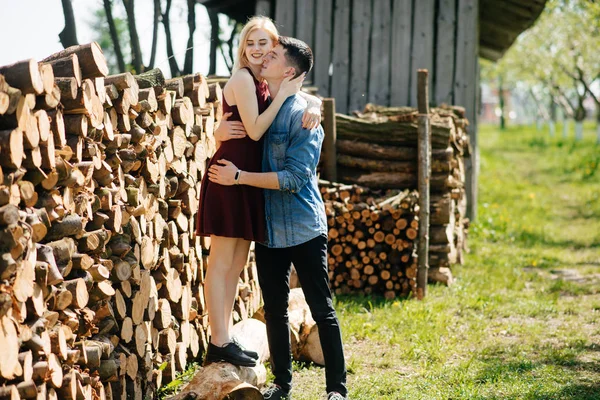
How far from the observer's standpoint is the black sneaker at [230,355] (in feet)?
14.8

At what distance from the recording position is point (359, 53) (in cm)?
1133

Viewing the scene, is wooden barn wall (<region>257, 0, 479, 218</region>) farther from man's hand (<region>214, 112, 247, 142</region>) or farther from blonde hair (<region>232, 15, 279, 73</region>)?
man's hand (<region>214, 112, 247, 142</region>)

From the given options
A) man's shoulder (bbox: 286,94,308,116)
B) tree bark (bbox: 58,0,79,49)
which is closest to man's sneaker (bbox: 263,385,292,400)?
man's shoulder (bbox: 286,94,308,116)

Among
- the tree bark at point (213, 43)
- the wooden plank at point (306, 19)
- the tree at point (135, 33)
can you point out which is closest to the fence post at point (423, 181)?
the tree at point (135, 33)

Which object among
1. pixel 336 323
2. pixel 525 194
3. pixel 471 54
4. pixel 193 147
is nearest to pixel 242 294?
pixel 193 147

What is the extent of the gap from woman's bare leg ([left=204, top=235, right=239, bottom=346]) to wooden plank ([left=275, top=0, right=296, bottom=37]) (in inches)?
292

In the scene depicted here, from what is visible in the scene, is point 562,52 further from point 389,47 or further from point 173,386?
point 173,386

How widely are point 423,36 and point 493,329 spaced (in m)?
5.62

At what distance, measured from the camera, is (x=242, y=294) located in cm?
600

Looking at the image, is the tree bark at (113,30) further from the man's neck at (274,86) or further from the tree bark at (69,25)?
the man's neck at (274,86)

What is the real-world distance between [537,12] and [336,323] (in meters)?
8.59

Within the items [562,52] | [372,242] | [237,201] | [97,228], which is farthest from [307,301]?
[562,52]

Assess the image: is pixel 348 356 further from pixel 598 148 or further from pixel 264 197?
pixel 598 148

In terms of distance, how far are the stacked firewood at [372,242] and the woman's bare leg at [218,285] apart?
322 centimetres
